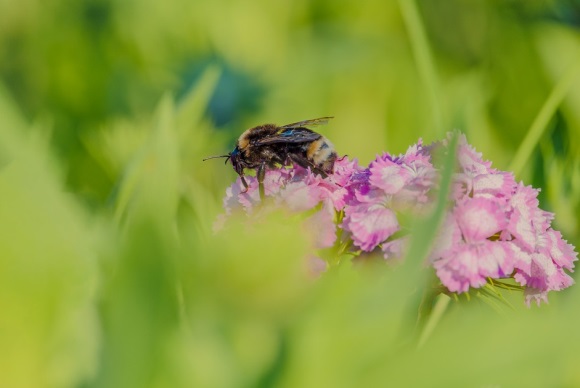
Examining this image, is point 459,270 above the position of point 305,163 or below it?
below

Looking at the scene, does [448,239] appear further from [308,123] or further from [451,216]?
[308,123]

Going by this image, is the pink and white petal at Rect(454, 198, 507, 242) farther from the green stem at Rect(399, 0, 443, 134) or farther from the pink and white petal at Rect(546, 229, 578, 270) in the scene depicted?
the green stem at Rect(399, 0, 443, 134)

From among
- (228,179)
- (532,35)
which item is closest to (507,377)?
(228,179)

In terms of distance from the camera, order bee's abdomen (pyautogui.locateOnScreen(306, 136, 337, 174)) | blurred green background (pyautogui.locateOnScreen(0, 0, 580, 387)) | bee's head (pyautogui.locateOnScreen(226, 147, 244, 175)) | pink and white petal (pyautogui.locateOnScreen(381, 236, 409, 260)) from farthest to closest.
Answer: bee's head (pyautogui.locateOnScreen(226, 147, 244, 175)), bee's abdomen (pyautogui.locateOnScreen(306, 136, 337, 174)), pink and white petal (pyautogui.locateOnScreen(381, 236, 409, 260)), blurred green background (pyautogui.locateOnScreen(0, 0, 580, 387))

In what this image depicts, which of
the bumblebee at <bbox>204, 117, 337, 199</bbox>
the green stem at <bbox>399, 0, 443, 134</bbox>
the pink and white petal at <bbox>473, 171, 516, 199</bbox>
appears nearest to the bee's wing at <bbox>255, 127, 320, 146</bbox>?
the bumblebee at <bbox>204, 117, 337, 199</bbox>

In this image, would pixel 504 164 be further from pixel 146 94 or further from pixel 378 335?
pixel 378 335

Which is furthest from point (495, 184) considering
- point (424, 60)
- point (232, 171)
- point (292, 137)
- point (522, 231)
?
point (232, 171)

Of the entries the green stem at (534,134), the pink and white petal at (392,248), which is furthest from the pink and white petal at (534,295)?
the green stem at (534,134)
